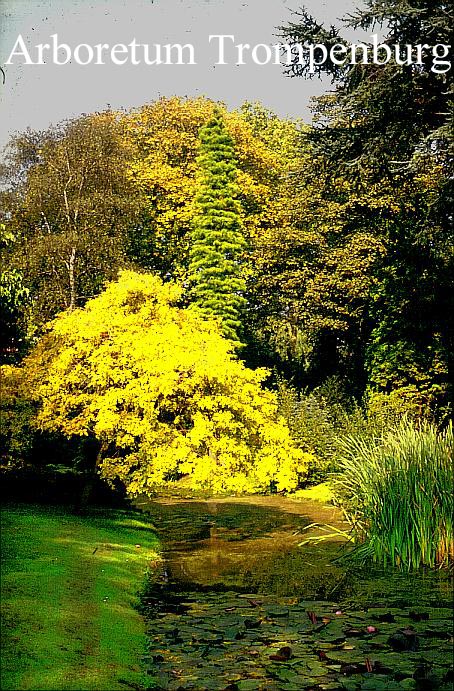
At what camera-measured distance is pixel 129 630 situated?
5.23 meters

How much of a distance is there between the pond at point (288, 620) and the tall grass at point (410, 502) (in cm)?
26

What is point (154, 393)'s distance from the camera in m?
9.07

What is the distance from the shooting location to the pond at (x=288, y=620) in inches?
171

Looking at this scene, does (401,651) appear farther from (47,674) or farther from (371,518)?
(371,518)

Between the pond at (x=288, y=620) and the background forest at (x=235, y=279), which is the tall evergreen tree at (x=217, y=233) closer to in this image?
the background forest at (x=235, y=279)

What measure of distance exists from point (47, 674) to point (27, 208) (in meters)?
15.1

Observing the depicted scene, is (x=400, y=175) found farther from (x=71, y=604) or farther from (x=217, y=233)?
(x=71, y=604)

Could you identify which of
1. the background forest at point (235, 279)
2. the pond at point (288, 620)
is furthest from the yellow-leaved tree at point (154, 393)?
the pond at point (288, 620)

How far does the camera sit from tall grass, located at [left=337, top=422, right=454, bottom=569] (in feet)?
23.5

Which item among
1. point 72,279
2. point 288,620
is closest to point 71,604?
point 288,620

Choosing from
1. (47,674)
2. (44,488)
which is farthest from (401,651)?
(44,488)

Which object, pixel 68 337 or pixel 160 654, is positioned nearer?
pixel 160 654

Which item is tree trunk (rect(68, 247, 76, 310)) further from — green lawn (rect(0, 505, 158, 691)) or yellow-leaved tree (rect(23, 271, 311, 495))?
green lawn (rect(0, 505, 158, 691))

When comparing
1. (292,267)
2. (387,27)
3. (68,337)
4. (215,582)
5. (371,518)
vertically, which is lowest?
(215,582)
